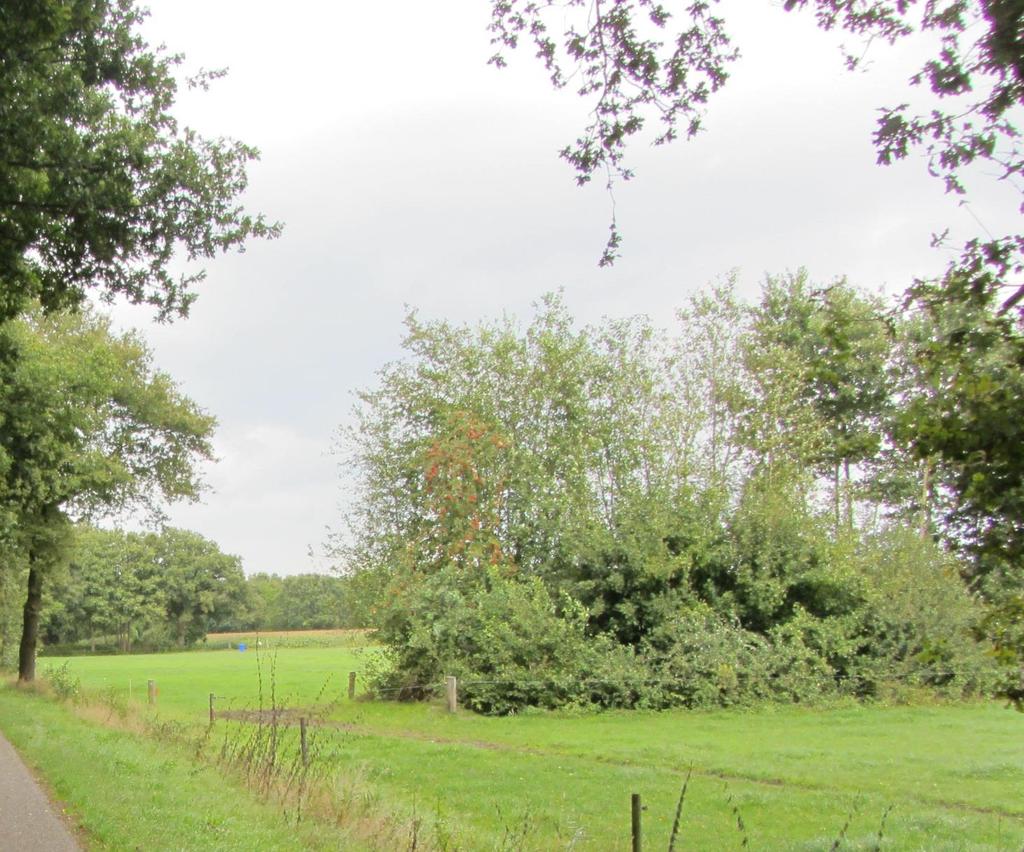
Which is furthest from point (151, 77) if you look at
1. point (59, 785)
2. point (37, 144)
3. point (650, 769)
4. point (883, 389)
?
point (883, 389)

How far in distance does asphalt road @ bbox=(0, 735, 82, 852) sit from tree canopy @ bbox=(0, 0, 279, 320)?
17.8 feet

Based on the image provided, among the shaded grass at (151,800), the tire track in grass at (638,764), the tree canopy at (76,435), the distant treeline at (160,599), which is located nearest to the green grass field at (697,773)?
the tire track in grass at (638,764)

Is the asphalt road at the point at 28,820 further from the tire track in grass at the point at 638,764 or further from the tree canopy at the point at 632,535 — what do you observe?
the tree canopy at the point at 632,535

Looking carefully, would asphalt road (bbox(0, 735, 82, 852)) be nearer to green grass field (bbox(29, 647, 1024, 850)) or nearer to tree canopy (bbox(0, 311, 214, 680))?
green grass field (bbox(29, 647, 1024, 850))

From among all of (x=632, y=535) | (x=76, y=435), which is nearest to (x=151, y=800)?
(x=76, y=435)

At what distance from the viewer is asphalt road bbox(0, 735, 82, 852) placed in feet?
27.1

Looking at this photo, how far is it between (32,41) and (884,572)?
91.2 feet

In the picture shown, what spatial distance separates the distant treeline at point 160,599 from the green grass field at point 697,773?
67325 mm

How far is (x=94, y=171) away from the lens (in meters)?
9.37

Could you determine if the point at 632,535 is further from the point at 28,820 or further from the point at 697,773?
the point at 28,820

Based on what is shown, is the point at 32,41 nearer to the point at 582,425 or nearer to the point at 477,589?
the point at 477,589

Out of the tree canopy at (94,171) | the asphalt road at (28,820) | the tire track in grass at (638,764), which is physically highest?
the tree canopy at (94,171)

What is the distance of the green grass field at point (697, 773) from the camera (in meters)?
10.9

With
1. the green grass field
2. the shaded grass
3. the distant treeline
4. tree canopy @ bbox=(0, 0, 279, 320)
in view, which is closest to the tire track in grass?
the green grass field
